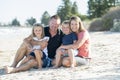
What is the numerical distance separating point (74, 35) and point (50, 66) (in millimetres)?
949

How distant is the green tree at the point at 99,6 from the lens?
59850mm

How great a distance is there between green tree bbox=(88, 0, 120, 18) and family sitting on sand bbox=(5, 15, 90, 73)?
163 feet

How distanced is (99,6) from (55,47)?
5190 centimetres

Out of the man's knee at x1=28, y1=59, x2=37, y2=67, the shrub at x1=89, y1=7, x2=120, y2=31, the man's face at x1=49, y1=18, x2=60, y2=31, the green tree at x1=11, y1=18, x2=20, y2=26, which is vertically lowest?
the green tree at x1=11, y1=18, x2=20, y2=26

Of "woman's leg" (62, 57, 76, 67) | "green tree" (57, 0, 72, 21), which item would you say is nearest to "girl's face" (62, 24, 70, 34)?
"woman's leg" (62, 57, 76, 67)

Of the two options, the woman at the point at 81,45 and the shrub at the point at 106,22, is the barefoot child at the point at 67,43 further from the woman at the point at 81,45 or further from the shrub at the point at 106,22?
the shrub at the point at 106,22

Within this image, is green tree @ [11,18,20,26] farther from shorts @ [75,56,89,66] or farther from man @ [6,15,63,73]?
shorts @ [75,56,89,66]

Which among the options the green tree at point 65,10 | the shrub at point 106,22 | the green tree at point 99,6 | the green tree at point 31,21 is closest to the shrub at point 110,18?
the shrub at point 106,22

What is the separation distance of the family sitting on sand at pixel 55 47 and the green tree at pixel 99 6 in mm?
49692

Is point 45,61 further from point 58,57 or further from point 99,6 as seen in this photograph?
point 99,6

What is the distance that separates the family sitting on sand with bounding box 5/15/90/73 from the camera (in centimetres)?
944

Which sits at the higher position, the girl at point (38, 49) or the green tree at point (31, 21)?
the girl at point (38, 49)

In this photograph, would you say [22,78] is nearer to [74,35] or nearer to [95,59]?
[74,35]

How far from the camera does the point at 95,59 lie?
11031 mm
